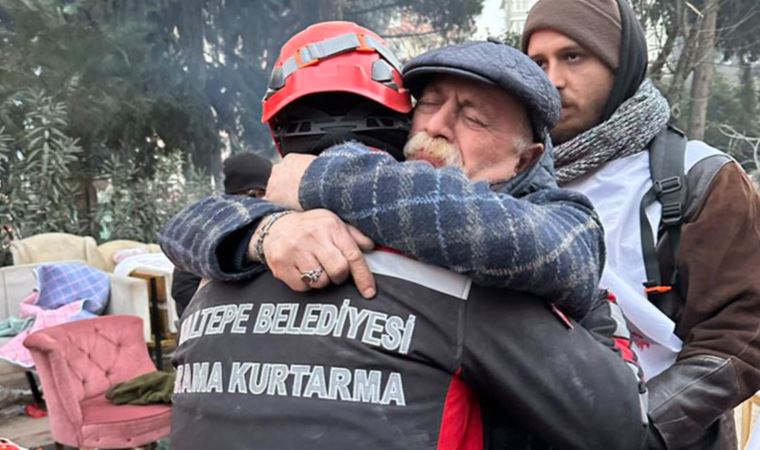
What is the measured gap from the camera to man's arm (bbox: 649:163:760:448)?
49.4 inches

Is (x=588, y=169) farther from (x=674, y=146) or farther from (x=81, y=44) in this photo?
(x=81, y=44)

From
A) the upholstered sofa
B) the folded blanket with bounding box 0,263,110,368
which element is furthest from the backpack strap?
the folded blanket with bounding box 0,263,110,368

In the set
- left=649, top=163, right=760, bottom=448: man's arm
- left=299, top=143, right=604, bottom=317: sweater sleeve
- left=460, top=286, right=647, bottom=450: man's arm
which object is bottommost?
left=649, top=163, right=760, bottom=448: man's arm

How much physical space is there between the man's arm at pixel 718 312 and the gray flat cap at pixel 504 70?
0.52 meters

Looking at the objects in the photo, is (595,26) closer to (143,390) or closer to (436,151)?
(436,151)

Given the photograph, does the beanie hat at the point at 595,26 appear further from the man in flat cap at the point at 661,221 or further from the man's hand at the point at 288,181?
the man's hand at the point at 288,181

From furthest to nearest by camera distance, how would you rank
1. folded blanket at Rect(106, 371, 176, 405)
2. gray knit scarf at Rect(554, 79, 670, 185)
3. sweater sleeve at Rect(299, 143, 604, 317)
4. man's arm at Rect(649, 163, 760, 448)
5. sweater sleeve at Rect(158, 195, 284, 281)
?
folded blanket at Rect(106, 371, 176, 405) → gray knit scarf at Rect(554, 79, 670, 185) → man's arm at Rect(649, 163, 760, 448) → sweater sleeve at Rect(158, 195, 284, 281) → sweater sleeve at Rect(299, 143, 604, 317)

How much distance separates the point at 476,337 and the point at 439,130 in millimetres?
343

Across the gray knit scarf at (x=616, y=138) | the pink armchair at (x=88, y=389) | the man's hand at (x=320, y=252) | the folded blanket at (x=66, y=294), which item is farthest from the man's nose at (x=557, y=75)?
the folded blanket at (x=66, y=294)

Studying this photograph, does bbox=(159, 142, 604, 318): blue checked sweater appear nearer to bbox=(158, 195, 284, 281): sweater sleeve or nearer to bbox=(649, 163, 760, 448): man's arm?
bbox=(158, 195, 284, 281): sweater sleeve

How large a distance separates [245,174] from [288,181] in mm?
2675

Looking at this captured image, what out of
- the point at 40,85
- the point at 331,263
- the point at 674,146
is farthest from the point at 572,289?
the point at 40,85

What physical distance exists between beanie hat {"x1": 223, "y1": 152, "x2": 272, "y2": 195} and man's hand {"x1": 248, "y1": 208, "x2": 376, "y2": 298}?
268 cm

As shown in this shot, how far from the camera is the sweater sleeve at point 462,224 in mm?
759
